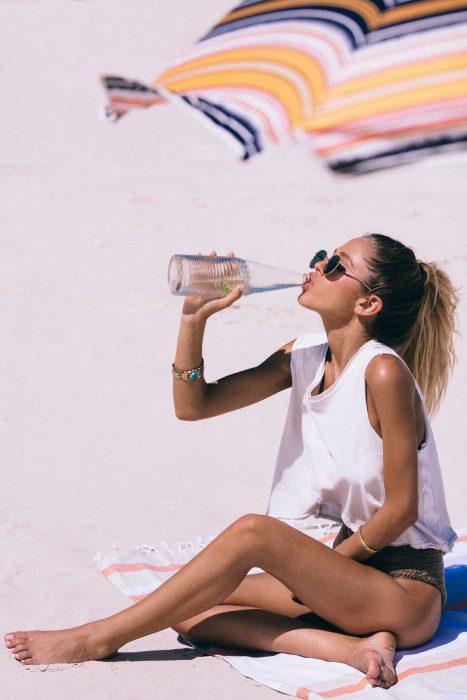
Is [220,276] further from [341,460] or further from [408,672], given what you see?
[408,672]

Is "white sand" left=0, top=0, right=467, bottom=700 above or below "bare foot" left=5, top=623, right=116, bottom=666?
above

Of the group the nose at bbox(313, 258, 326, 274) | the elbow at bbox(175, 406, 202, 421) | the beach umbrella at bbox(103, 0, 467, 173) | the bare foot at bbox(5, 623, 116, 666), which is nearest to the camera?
the bare foot at bbox(5, 623, 116, 666)

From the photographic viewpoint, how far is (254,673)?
Answer: 3.16 metres

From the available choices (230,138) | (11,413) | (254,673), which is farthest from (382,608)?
(230,138)

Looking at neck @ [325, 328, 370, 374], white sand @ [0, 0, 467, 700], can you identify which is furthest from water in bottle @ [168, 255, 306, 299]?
white sand @ [0, 0, 467, 700]

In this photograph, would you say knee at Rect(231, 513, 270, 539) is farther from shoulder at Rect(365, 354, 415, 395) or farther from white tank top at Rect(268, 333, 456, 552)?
shoulder at Rect(365, 354, 415, 395)

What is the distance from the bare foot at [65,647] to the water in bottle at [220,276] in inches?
44.2

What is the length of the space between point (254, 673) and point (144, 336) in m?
3.70

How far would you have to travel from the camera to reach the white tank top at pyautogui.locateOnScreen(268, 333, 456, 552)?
3152 millimetres

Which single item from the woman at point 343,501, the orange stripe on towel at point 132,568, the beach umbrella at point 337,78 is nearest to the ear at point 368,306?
the woman at point 343,501

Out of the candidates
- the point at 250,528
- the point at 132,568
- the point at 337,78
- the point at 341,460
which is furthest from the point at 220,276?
the point at 337,78

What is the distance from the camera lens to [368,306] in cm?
327

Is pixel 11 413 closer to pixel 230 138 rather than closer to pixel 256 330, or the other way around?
pixel 256 330

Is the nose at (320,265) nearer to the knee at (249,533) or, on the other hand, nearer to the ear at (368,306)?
the ear at (368,306)
